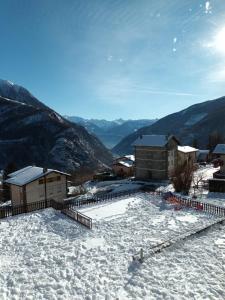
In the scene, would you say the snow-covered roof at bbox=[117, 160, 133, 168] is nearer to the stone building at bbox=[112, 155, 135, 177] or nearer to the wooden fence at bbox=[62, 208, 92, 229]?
the stone building at bbox=[112, 155, 135, 177]

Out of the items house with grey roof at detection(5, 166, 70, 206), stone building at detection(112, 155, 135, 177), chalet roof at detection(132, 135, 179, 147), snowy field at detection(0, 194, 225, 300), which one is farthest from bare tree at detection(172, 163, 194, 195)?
stone building at detection(112, 155, 135, 177)

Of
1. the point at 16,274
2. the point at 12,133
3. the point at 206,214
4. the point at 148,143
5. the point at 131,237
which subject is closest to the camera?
the point at 16,274

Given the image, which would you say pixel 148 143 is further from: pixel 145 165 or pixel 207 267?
pixel 207 267

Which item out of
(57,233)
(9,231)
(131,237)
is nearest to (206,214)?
(131,237)

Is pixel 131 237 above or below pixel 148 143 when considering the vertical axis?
below

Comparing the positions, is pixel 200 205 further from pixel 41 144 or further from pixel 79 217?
pixel 41 144

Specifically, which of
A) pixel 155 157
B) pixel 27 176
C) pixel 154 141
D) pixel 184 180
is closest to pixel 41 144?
pixel 154 141

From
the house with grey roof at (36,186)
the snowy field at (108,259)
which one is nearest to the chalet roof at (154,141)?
the house with grey roof at (36,186)
